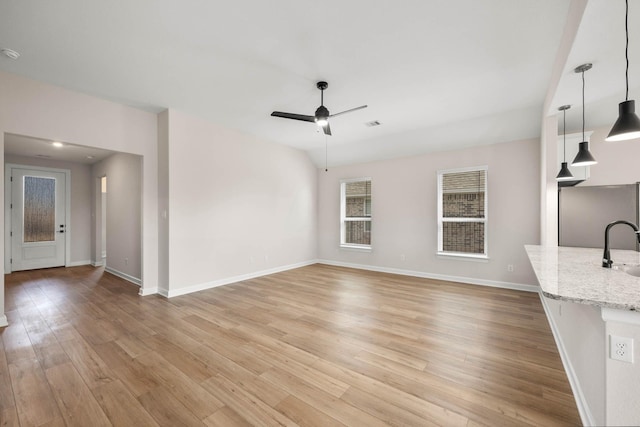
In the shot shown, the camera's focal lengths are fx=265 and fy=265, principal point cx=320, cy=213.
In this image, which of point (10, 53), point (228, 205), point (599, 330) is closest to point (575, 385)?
point (599, 330)

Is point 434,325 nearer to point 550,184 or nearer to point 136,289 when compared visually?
point 550,184

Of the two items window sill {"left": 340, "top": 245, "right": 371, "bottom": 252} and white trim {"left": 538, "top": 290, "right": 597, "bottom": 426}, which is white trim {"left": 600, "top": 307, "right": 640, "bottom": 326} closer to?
white trim {"left": 538, "top": 290, "right": 597, "bottom": 426}

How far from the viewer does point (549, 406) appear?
1786 mm

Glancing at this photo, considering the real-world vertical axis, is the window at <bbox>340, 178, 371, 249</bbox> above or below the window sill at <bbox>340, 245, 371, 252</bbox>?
above

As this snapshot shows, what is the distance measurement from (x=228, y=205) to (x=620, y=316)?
5022 mm

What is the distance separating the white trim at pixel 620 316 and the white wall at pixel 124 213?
5.66 meters

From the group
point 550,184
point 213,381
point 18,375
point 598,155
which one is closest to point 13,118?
A: point 18,375

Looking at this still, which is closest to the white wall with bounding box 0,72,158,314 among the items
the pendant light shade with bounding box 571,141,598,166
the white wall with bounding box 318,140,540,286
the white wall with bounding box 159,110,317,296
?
the white wall with bounding box 159,110,317,296

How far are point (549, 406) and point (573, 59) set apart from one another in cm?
271

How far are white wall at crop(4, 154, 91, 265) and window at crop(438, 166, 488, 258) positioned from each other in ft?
28.6

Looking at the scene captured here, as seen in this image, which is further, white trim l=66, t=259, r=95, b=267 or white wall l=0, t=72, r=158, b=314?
white trim l=66, t=259, r=95, b=267

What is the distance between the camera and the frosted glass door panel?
6.11m

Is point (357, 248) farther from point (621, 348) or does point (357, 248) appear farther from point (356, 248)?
point (621, 348)

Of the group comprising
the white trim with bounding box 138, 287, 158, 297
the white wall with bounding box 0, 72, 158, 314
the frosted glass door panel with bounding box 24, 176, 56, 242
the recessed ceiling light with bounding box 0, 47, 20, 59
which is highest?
the recessed ceiling light with bounding box 0, 47, 20, 59
